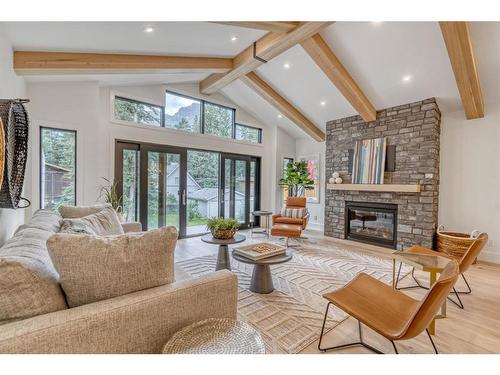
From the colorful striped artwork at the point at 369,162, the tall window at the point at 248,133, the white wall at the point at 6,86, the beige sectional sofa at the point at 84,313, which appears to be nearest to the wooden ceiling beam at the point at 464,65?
the colorful striped artwork at the point at 369,162

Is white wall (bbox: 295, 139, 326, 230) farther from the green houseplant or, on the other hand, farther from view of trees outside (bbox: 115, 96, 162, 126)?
the green houseplant

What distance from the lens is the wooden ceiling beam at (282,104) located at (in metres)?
5.13

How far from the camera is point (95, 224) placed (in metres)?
2.25

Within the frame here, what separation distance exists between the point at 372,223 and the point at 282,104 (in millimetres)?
3095

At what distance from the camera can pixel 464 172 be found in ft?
14.1

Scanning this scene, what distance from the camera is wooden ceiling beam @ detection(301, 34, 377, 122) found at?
3598mm

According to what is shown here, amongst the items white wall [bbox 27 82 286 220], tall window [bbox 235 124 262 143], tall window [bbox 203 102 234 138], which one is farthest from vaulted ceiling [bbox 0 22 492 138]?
tall window [bbox 235 124 262 143]

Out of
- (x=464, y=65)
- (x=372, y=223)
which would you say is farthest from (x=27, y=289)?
(x=372, y=223)

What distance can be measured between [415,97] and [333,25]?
6.60 ft

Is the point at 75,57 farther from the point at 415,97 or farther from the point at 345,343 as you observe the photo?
the point at 415,97

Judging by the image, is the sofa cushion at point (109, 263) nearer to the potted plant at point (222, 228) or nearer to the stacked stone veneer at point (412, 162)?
the potted plant at point (222, 228)

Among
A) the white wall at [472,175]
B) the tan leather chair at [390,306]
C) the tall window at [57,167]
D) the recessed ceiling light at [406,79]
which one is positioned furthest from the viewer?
the white wall at [472,175]

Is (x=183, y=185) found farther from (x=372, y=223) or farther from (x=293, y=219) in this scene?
(x=372, y=223)

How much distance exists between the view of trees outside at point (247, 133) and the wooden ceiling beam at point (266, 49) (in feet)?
4.87
